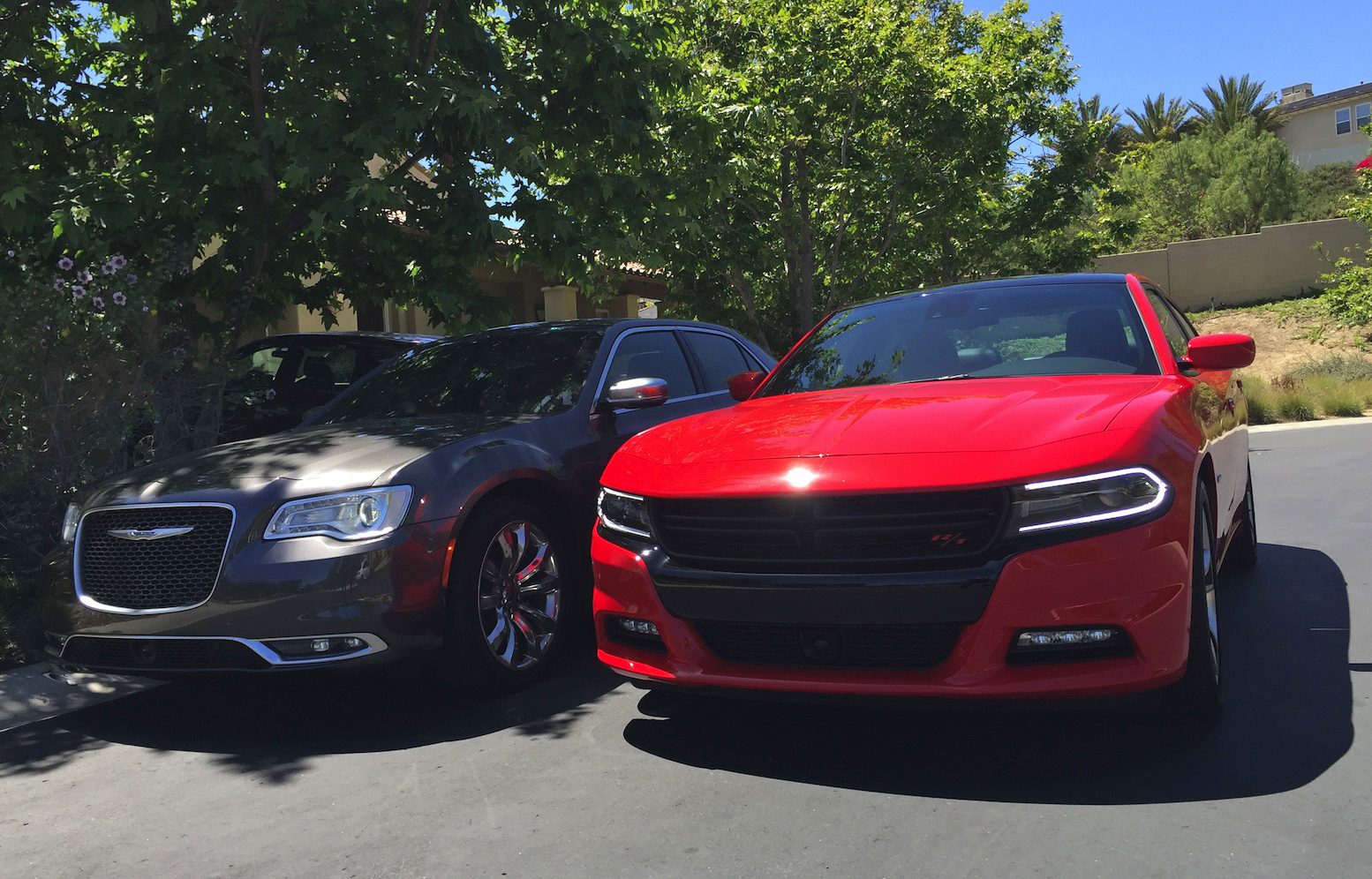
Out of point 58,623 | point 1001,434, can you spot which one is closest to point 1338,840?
point 1001,434

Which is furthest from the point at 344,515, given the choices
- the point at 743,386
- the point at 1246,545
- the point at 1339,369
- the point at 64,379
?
the point at 1339,369

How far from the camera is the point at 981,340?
17.3 ft

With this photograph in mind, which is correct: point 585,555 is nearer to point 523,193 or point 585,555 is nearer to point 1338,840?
point 1338,840

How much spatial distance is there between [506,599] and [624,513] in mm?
1016

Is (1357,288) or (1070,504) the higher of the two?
(1357,288)

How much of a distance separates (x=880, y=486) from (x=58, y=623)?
11.1 feet

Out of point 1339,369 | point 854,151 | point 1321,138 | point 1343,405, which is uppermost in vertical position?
point 1321,138

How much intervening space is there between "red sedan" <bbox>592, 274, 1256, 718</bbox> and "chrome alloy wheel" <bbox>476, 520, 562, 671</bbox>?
2.54 ft

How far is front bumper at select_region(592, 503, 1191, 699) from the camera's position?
3.59 meters

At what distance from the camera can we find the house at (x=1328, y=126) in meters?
68.2

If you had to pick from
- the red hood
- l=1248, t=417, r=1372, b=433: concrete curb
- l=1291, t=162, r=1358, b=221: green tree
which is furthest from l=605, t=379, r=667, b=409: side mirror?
l=1291, t=162, r=1358, b=221: green tree

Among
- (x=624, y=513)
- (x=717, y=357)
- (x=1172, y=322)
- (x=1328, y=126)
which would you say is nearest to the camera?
(x=624, y=513)

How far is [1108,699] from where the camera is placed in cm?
364

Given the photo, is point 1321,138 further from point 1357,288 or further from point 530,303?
point 530,303
